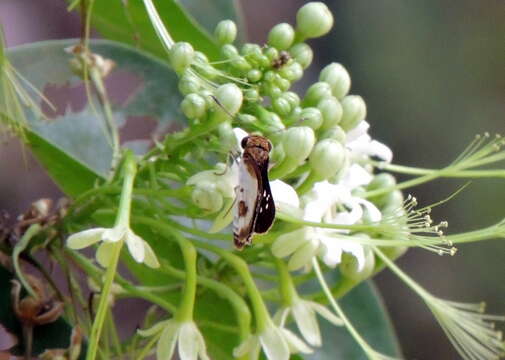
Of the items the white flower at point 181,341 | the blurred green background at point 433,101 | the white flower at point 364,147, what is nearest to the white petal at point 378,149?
the white flower at point 364,147

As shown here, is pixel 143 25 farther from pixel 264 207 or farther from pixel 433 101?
pixel 433 101

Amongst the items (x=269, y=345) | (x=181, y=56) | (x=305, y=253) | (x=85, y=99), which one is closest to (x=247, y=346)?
(x=269, y=345)

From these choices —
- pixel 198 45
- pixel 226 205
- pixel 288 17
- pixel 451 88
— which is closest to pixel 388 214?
pixel 226 205

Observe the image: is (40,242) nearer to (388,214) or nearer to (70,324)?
(70,324)

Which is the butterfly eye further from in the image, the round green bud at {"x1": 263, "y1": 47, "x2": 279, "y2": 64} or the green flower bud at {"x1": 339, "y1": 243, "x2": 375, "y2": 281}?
the green flower bud at {"x1": 339, "y1": 243, "x2": 375, "y2": 281}

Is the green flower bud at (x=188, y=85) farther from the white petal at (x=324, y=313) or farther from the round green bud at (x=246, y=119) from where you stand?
the white petal at (x=324, y=313)

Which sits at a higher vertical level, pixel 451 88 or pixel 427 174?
pixel 451 88

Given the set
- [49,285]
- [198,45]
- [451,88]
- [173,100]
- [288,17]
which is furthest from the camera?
[288,17]
